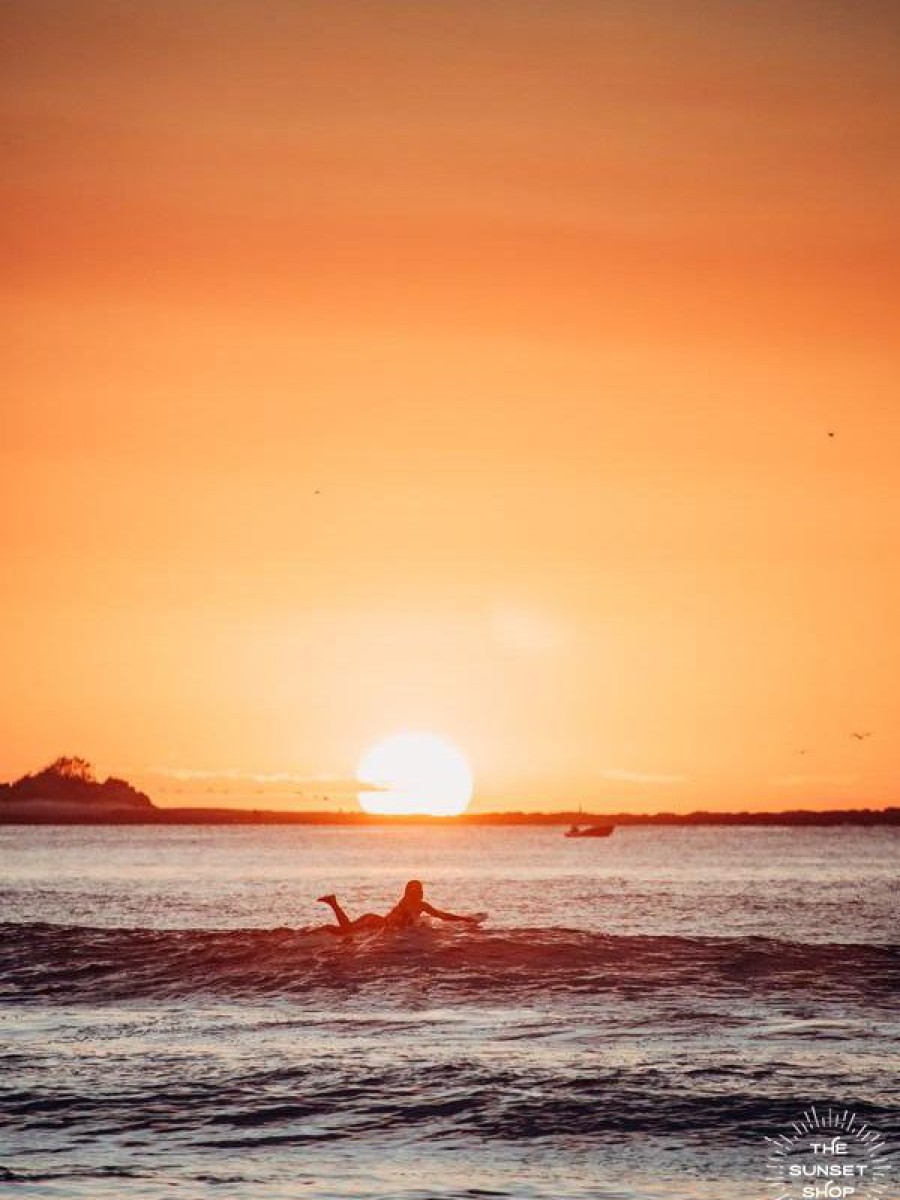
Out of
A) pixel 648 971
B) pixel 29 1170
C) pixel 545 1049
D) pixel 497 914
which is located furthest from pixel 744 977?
pixel 497 914

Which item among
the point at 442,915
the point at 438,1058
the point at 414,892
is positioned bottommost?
the point at 438,1058

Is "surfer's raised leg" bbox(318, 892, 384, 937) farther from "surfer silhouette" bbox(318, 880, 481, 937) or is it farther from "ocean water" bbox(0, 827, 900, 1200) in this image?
"ocean water" bbox(0, 827, 900, 1200)

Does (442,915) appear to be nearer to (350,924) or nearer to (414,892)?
(414,892)

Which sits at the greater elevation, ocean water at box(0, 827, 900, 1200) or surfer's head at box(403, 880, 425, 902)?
surfer's head at box(403, 880, 425, 902)

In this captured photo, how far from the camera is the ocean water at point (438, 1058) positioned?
64.8ft

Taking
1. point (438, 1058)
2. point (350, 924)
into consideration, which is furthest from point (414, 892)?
point (438, 1058)

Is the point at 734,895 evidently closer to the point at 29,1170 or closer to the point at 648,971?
the point at 648,971

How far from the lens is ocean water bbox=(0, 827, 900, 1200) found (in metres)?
19.8

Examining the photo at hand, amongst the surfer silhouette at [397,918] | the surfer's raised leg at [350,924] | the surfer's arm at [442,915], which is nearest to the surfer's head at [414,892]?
the surfer silhouette at [397,918]

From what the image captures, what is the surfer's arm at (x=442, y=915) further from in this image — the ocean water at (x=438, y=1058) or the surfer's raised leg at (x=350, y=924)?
the surfer's raised leg at (x=350, y=924)

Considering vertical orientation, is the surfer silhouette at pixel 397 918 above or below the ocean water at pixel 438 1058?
above

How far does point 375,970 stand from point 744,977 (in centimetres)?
931

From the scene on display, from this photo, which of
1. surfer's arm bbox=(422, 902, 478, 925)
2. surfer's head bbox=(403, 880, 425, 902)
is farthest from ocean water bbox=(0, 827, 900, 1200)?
surfer's head bbox=(403, 880, 425, 902)

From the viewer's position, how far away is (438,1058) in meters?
27.2
